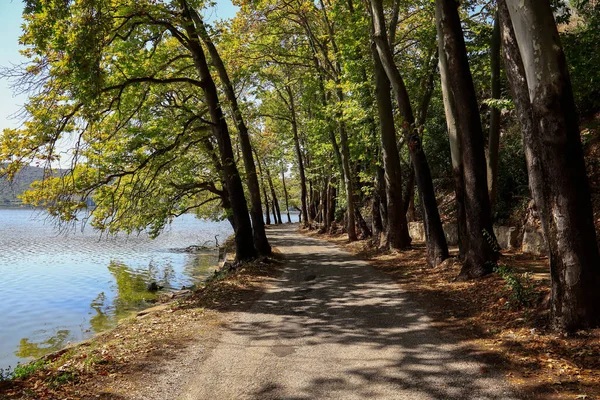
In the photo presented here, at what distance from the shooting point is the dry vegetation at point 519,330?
150 inches

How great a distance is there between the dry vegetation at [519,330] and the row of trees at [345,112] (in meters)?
0.37

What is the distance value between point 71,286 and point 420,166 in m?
13.4

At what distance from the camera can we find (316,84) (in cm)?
2102

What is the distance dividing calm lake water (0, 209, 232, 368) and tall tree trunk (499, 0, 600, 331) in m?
8.15

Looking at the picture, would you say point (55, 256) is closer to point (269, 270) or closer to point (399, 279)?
point (269, 270)

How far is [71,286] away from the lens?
15469 mm

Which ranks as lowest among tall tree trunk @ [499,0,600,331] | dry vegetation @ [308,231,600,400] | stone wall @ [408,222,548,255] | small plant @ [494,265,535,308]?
dry vegetation @ [308,231,600,400]

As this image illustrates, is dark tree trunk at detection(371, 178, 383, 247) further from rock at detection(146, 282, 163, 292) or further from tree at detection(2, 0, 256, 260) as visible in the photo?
rock at detection(146, 282, 163, 292)

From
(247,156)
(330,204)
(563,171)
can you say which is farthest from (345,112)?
(563,171)

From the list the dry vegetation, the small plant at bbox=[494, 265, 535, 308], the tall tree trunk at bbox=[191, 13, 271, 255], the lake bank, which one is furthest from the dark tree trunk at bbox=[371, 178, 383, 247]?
the small plant at bbox=[494, 265, 535, 308]

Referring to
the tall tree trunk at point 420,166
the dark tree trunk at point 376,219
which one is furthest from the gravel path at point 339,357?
the dark tree trunk at point 376,219

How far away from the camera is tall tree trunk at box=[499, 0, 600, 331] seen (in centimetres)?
454

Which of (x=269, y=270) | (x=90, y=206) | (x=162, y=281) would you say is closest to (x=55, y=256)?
(x=162, y=281)

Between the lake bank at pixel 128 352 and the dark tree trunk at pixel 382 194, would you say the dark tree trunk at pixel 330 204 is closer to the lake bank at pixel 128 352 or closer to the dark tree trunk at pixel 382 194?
the dark tree trunk at pixel 382 194
